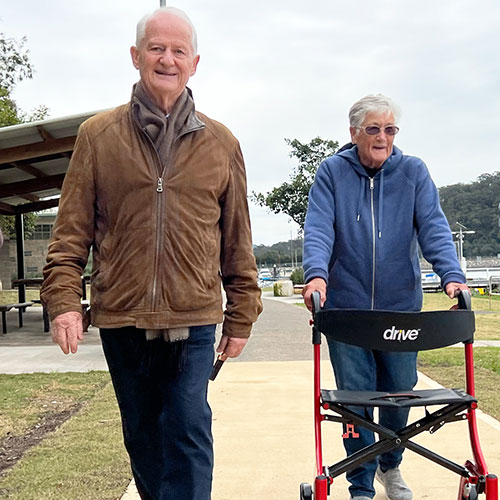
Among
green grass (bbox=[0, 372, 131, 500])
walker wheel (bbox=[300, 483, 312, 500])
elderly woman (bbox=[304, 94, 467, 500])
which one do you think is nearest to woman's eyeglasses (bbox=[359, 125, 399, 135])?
elderly woman (bbox=[304, 94, 467, 500])

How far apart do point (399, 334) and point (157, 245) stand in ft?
3.37

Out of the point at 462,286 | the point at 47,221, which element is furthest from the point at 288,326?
the point at 47,221

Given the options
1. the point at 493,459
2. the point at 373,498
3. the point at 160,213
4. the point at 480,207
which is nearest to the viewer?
the point at 160,213

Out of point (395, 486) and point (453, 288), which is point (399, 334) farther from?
point (395, 486)

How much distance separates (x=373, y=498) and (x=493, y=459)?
1100 mm

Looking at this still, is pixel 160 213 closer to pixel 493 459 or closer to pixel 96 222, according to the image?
pixel 96 222

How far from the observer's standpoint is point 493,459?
14.5 ft

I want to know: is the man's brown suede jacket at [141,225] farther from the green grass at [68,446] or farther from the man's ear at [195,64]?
the green grass at [68,446]

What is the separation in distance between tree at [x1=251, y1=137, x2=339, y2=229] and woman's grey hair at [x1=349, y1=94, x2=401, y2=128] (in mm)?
28235

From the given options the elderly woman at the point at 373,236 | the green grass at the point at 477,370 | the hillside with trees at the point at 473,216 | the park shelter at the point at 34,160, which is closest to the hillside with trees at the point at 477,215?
the hillside with trees at the point at 473,216

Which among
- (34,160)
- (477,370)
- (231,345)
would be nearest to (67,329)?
(231,345)

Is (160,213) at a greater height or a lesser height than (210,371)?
greater

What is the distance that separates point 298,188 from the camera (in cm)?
3206

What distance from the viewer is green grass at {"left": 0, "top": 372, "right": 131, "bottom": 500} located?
4.04 metres
